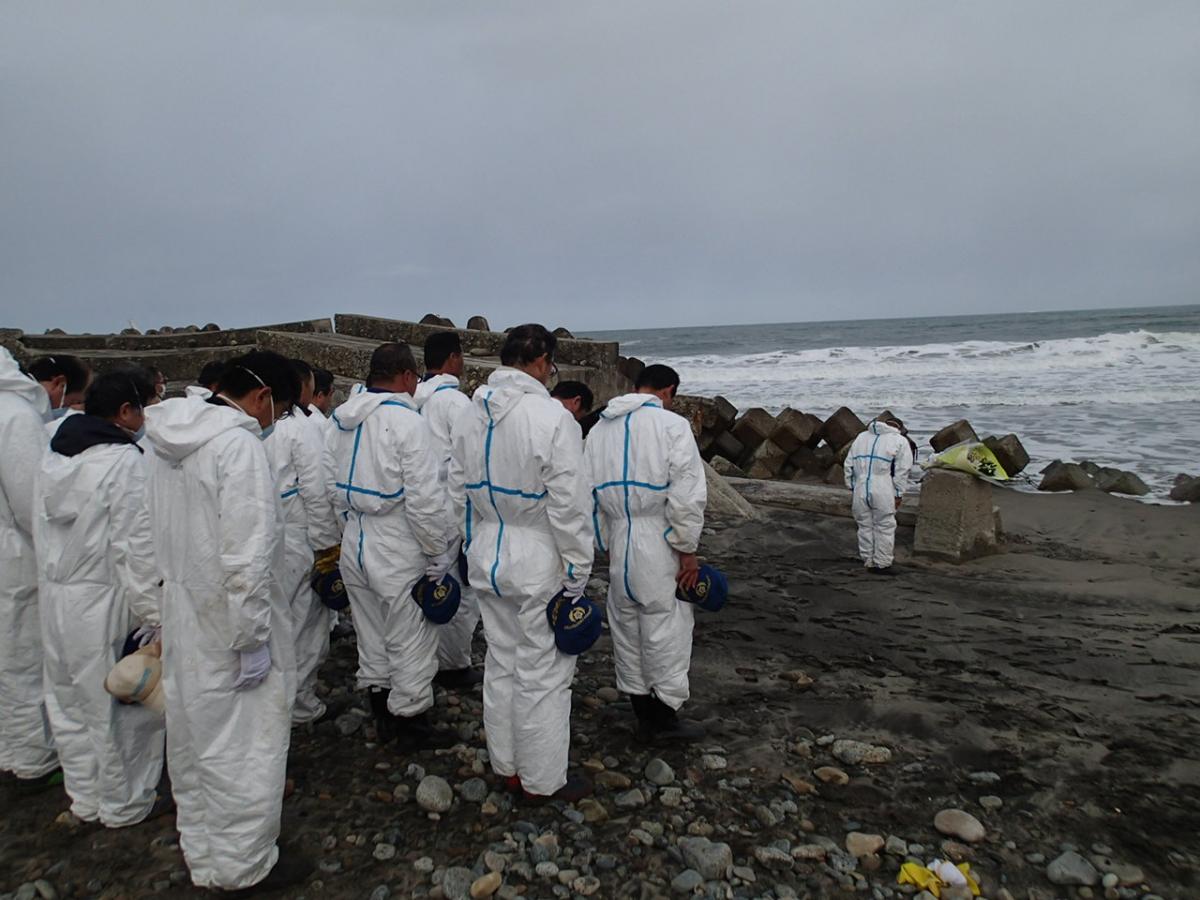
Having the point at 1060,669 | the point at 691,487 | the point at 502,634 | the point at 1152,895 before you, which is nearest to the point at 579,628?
the point at 502,634

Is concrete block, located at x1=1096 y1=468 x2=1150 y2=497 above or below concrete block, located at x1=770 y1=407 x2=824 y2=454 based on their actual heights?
below

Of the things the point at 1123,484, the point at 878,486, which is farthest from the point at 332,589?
the point at 1123,484

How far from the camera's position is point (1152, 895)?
294 cm

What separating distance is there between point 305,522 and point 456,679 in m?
1.38

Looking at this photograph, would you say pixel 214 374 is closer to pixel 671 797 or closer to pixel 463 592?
pixel 463 592

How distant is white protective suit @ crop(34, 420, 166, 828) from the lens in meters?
3.24

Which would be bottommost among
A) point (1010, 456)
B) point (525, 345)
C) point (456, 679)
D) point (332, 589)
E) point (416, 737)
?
point (1010, 456)

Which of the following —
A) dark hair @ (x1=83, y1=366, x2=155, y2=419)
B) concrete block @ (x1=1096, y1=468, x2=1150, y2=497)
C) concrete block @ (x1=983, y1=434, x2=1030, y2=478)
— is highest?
dark hair @ (x1=83, y1=366, x2=155, y2=419)

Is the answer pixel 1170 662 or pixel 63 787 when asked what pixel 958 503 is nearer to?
pixel 1170 662

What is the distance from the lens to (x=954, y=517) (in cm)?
818

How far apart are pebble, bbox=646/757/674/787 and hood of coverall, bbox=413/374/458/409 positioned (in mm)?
2647

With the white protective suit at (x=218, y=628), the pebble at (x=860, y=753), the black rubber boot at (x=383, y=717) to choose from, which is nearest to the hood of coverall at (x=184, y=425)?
the white protective suit at (x=218, y=628)

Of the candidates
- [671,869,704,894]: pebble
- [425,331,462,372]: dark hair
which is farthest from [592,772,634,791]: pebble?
[425,331,462,372]: dark hair

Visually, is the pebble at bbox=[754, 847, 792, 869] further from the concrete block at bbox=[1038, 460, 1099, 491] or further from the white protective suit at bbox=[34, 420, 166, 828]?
the concrete block at bbox=[1038, 460, 1099, 491]
